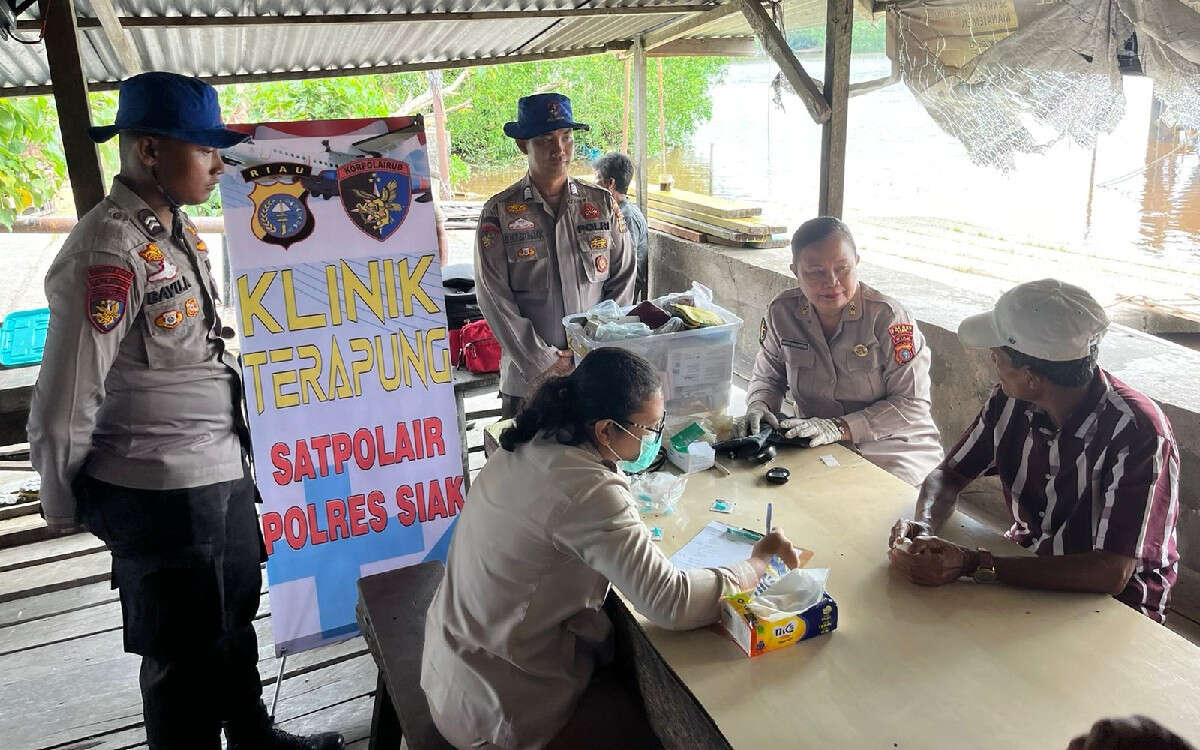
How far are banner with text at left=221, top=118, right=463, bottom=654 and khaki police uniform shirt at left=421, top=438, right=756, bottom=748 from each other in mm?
1445

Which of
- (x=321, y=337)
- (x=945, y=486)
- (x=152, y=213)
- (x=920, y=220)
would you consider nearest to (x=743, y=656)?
(x=945, y=486)

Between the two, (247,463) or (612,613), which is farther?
(247,463)

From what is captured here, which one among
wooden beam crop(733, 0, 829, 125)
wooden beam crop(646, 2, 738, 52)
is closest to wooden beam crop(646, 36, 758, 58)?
wooden beam crop(646, 2, 738, 52)

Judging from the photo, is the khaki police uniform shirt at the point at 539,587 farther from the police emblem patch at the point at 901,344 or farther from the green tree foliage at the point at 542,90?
the green tree foliage at the point at 542,90

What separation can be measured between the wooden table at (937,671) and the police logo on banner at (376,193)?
72.6 inches

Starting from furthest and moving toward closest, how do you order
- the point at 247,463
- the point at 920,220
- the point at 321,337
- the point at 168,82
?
the point at 920,220
the point at 321,337
the point at 247,463
the point at 168,82

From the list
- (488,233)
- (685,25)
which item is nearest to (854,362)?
(488,233)

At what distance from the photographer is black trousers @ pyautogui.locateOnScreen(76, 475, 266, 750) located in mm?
2027

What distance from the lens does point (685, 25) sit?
515cm

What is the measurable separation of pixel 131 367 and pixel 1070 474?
7.52 feet

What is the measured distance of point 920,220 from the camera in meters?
8.61

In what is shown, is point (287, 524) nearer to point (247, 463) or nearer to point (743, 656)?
point (247, 463)

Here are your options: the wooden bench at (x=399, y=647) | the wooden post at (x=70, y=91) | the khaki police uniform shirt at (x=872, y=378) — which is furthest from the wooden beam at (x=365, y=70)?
the khaki police uniform shirt at (x=872, y=378)

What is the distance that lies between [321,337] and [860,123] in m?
4.97
